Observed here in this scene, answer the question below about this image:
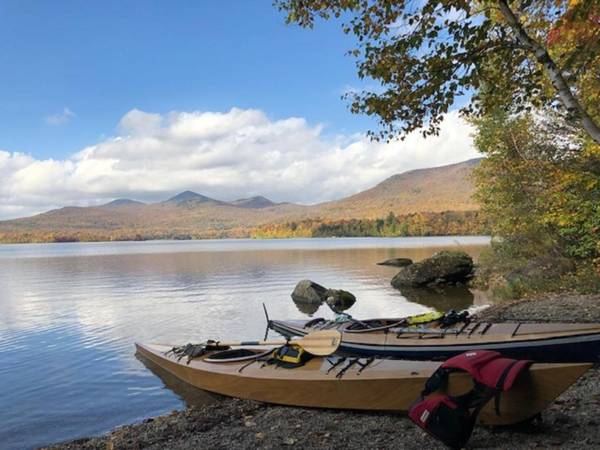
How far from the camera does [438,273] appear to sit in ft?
102

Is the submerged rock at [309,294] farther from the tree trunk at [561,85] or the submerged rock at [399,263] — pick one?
the submerged rock at [399,263]

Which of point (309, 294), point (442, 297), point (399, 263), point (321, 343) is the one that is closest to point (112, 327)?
point (309, 294)

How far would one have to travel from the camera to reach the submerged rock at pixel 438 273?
101 feet

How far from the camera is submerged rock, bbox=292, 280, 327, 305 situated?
84.0 ft

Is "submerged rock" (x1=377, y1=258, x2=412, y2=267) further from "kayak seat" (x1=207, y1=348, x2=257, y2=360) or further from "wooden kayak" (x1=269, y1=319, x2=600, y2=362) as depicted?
"kayak seat" (x1=207, y1=348, x2=257, y2=360)

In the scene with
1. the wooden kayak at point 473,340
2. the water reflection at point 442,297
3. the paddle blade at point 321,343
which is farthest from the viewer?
the water reflection at point 442,297

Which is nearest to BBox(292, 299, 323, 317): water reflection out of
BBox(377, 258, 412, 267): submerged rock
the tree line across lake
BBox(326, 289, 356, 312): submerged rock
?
BBox(326, 289, 356, 312): submerged rock

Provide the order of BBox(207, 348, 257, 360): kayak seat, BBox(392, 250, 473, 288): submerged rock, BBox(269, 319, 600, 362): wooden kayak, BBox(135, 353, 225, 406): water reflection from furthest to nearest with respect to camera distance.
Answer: BBox(392, 250, 473, 288): submerged rock < BBox(135, 353, 225, 406): water reflection < BBox(207, 348, 257, 360): kayak seat < BBox(269, 319, 600, 362): wooden kayak

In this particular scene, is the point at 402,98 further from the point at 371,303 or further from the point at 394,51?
the point at 371,303

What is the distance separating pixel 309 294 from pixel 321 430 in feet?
63.9

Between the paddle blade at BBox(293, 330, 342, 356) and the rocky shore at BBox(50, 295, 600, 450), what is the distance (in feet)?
3.61

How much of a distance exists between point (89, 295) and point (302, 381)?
2566 centimetres

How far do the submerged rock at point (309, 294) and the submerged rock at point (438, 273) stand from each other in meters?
7.29

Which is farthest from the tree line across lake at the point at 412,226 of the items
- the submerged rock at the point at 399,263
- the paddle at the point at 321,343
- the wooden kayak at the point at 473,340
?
the paddle at the point at 321,343
